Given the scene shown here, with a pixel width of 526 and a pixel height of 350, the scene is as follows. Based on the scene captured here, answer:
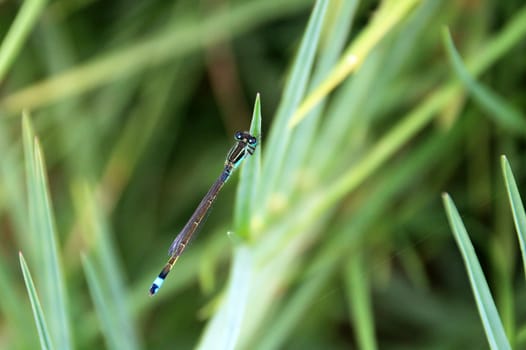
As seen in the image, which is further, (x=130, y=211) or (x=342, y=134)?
(x=130, y=211)

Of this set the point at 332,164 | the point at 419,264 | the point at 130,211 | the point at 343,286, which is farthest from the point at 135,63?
the point at 419,264

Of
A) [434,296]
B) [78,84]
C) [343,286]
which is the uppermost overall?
[78,84]

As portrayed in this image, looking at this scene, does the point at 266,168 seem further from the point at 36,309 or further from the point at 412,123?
the point at 36,309

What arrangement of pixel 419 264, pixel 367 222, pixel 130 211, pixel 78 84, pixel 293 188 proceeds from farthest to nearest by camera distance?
pixel 130 211
pixel 419 264
pixel 78 84
pixel 367 222
pixel 293 188

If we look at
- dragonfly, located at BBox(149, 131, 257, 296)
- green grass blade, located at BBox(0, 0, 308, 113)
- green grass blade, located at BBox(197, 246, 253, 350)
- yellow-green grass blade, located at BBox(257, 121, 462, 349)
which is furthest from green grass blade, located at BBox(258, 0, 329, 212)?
green grass blade, located at BBox(0, 0, 308, 113)

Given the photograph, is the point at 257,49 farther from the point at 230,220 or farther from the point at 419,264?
the point at 419,264

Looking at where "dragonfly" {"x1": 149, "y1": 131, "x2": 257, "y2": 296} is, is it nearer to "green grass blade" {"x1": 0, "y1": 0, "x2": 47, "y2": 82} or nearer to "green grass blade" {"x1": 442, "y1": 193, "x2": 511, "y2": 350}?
"green grass blade" {"x1": 0, "y1": 0, "x2": 47, "y2": 82}

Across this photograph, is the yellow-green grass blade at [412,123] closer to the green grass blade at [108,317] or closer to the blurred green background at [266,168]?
the blurred green background at [266,168]
